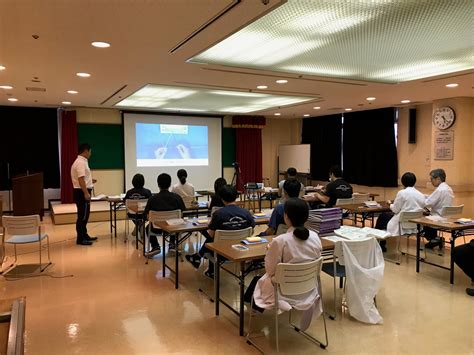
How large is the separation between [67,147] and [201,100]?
3.60m

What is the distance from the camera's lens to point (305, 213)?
8.57 feet

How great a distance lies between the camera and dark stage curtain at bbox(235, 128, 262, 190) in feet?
34.9

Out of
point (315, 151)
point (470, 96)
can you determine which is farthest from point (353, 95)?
point (315, 151)

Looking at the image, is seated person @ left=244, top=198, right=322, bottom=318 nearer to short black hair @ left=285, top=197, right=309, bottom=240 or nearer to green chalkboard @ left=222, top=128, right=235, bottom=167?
short black hair @ left=285, top=197, right=309, bottom=240

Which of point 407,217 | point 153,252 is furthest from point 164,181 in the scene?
point 407,217

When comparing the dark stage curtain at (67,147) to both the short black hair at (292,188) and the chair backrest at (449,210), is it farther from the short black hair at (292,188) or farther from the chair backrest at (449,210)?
the chair backrest at (449,210)

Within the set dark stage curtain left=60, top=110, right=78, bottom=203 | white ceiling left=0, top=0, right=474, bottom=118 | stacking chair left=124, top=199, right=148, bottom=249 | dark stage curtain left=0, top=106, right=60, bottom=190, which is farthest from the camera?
dark stage curtain left=60, top=110, right=78, bottom=203

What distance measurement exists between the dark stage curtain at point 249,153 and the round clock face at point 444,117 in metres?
4.97

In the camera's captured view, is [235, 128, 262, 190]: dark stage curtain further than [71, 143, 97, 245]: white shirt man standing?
Yes

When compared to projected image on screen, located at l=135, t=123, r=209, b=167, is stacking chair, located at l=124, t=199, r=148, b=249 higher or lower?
lower

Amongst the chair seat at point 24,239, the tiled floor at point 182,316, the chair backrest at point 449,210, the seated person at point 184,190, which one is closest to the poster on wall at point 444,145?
the chair backrest at point 449,210

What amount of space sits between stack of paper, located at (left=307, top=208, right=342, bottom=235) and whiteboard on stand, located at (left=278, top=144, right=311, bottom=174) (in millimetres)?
6920

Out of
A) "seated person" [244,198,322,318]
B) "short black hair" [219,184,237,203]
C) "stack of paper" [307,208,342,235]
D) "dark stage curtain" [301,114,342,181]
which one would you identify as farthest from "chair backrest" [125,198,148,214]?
"dark stage curtain" [301,114,342,181]

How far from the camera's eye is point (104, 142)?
9.00 meters
